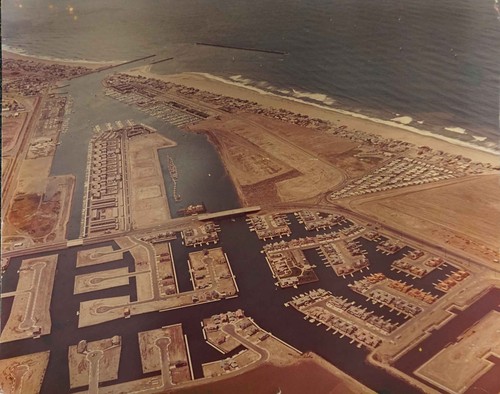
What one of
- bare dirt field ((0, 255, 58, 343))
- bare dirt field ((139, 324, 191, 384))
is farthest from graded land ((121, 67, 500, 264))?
bare dirt field ((0, 255, 58, 343))

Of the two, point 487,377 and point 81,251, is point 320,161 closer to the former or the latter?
point 81,251

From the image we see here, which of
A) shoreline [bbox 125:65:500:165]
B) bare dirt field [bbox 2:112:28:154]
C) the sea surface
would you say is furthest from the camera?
the sea surface

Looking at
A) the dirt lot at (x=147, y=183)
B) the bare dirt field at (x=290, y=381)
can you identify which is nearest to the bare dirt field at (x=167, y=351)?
A: the bare dirt field at (x=290, y=381)

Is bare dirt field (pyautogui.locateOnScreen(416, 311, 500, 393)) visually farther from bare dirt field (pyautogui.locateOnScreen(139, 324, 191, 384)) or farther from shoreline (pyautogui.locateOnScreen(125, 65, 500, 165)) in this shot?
shoreline (pyautogui.locateOnScreen(125, 65, 500, 165))

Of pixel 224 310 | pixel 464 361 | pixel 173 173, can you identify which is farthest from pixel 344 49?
pixel 464 361

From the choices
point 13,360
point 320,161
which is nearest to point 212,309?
point 13,360

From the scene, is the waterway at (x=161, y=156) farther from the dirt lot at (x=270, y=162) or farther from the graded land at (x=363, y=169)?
the graded land at (x=363, y=169)

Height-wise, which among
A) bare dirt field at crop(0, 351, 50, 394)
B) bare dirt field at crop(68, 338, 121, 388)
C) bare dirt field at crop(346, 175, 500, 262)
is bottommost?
bare dirt field at crop(0, 351, 50, 394)
